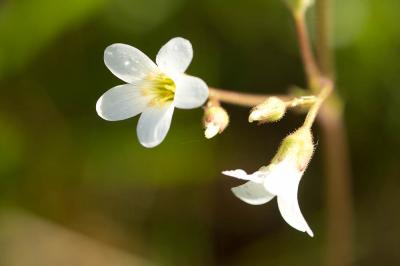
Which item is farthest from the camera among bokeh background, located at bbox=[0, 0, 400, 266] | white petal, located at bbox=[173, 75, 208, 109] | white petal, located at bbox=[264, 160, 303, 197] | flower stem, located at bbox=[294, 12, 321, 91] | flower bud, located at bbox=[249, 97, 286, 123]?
bokeh background, located at bbox=[0, 0, 400, 266]

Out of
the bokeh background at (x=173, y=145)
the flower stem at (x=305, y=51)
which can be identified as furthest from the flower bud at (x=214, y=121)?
the bokeh background at (x=173, y=145)

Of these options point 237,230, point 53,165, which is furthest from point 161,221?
point 53,165

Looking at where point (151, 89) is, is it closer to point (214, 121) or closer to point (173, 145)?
point (214, 121)

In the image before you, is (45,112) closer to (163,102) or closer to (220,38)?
(220,38)

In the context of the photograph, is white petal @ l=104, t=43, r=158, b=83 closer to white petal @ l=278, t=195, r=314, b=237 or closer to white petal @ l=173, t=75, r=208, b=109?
white petal @ l=173, t=75, r=208, b=109

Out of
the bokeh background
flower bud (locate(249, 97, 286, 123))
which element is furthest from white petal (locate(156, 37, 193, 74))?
the bokeh background

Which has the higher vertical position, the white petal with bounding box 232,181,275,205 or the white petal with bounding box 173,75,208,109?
the white petal with bounding box 173,75,208,109
